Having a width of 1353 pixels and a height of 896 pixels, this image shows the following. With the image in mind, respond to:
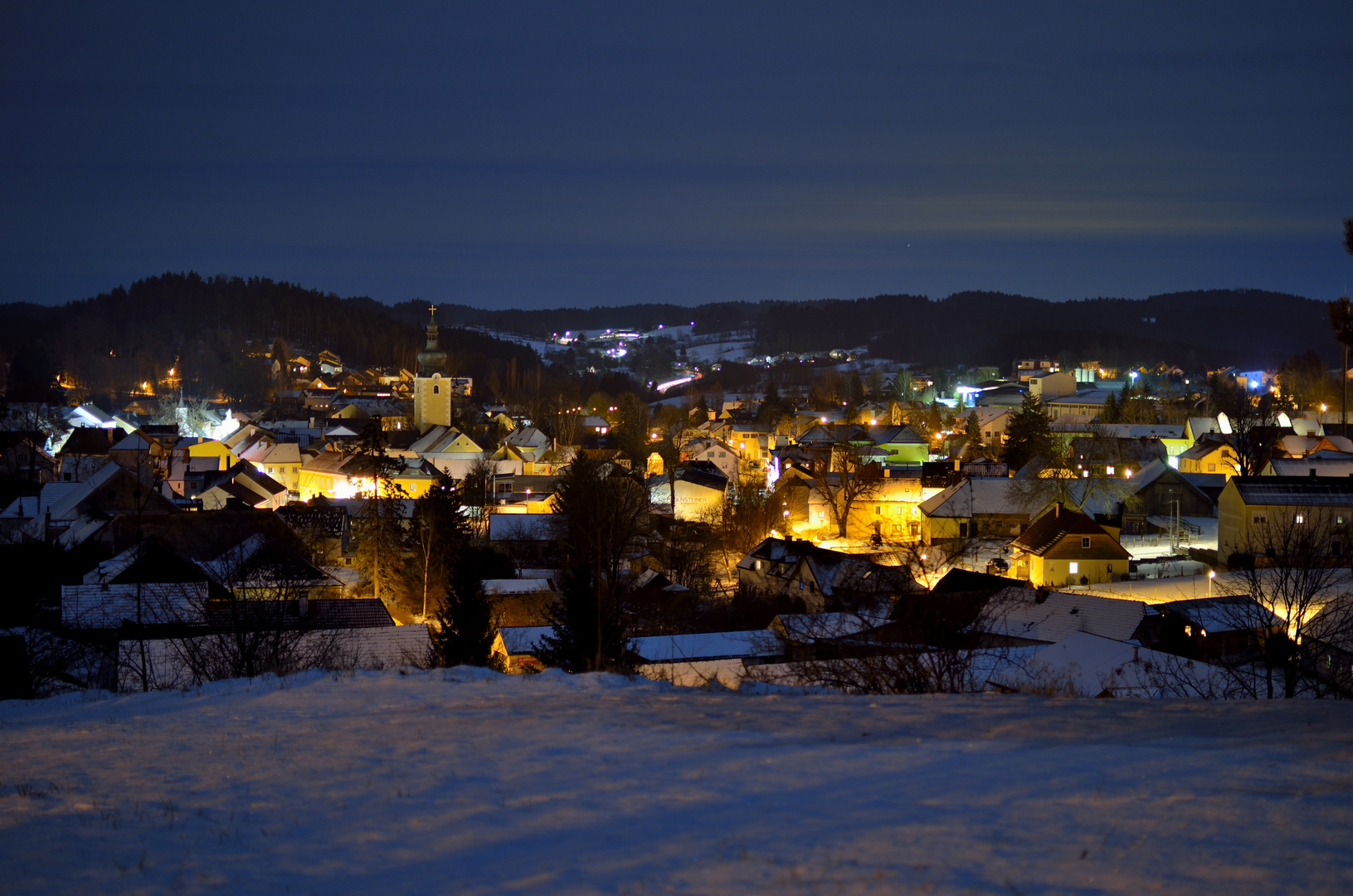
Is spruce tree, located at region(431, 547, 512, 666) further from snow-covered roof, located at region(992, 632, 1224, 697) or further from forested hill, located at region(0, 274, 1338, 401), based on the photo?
forested hill, located at region(0, 274, 1338, 401)

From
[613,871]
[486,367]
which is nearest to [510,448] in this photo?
[613,871]

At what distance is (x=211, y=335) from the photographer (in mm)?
127688

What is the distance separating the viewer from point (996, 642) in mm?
17344

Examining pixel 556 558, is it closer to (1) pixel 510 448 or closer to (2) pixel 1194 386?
(1) pixel 510 448

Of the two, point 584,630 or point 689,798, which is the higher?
point 689,798

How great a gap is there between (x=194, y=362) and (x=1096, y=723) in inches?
4758

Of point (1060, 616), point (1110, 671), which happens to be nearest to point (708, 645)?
point (1060, 616)

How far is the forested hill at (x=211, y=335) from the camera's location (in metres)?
108

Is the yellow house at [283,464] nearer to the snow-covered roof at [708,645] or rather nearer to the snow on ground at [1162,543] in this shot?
the snow-covered roof at [708,645]

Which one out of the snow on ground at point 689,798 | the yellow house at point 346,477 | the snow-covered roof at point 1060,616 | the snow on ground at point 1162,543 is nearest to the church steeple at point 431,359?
the yellow house at point 346,477

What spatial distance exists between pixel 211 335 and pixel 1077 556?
124143 millimetres

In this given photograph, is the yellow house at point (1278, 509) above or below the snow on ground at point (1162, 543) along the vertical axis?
above

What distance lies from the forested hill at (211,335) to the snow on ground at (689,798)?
10583cm

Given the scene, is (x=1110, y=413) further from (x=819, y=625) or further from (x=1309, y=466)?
(x=819, y=625)
